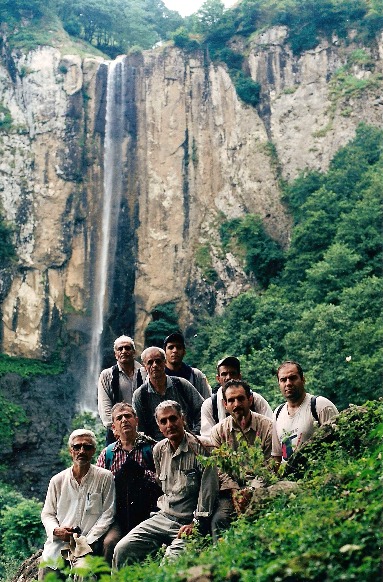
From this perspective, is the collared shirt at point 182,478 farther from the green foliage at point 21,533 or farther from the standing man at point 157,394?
the green foliage at point 21,533

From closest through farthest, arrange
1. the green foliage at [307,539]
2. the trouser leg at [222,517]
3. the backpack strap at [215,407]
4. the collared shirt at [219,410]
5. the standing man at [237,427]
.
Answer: the green foliage at [307,539] < the trouser leg at [222,517] < the standing man at [237,427] < the collared shirt at [219,410] < the backpack strap at [215,407]

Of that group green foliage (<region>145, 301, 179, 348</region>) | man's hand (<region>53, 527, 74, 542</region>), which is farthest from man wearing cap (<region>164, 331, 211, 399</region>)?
green foliage (<region>145, 301, 179, 348</region>)

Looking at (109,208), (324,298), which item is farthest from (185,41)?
(324,298)

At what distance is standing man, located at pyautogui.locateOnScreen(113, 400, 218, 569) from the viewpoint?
429cm

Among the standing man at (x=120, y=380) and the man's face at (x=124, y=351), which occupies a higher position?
the man's face at (x=124, y=351)

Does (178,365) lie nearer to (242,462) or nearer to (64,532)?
(242,462)

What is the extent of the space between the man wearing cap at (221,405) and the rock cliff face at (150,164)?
18.2 meters

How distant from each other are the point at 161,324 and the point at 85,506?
18845 millimetres

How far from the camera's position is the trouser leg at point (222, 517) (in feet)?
13.5

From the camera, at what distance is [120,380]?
5.73 meters

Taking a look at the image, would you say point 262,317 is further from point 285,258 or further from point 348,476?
point 348,476

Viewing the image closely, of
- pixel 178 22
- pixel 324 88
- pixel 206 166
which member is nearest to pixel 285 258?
pixel 206 166

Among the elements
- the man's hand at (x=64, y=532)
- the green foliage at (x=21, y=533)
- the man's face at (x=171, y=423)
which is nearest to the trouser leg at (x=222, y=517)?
the man's face at (x=171, y=423)

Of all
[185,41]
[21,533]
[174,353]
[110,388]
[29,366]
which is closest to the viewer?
[174,353]
